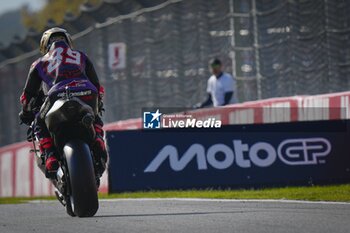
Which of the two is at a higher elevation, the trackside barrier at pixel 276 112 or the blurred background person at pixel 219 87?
the blurred background person at pixel 219 87

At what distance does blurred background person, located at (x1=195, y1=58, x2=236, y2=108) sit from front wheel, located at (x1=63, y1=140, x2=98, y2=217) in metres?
8.75

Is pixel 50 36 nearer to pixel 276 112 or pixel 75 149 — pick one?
pixel 75 149

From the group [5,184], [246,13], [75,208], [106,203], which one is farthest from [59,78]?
[5,184]

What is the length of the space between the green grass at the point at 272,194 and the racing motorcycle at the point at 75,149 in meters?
3.14

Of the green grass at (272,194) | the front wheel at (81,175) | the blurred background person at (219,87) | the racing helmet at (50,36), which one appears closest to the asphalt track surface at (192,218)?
the front wheel at (81,175)

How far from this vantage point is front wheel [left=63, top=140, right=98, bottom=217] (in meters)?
8.48

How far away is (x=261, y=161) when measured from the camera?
1404cm

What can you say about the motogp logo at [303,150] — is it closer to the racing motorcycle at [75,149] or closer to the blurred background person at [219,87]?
the blurred background person at [219,87]

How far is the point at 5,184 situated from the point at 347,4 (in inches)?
421

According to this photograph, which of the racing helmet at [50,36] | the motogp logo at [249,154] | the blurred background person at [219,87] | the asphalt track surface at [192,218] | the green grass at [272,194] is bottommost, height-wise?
the green grass at [272,194]

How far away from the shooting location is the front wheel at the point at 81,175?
27.8 ft

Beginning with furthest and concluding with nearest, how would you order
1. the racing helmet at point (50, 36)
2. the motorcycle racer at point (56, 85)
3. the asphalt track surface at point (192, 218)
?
the racing helmet at point (50, 36) → the motorcycle racer at point (56, 85) → the asphalt track surface at point (192, 218)

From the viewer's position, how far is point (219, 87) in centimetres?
1734

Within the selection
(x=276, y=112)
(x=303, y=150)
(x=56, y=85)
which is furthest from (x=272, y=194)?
(x=56, y=85)
